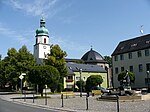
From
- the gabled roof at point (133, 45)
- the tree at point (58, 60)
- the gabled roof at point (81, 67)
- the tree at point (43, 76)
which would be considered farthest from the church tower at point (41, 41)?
the tree at point (43, 76)

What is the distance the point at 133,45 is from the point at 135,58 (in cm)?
365

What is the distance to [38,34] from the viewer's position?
4215 inches

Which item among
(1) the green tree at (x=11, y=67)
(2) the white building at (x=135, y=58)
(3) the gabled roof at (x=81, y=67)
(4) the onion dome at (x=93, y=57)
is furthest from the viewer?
(4) the onion dome at (x=93, y=57)

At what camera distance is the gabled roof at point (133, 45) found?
6174 centimetres

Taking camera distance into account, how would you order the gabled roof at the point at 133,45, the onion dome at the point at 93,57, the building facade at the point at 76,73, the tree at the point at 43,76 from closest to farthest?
the tree at the point at 43,76, the gabled roof at the point at 133,45, the building facade at the point at 76,73, the onion dome at the point at 93,57

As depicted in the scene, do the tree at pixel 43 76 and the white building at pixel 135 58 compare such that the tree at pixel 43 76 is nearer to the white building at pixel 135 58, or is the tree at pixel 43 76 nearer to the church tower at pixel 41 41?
the white building at pixel 135 58

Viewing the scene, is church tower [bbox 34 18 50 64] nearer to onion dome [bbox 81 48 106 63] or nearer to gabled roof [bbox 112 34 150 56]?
onion dome [bbox 81 48 106 63]

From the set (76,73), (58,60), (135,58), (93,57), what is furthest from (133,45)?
(93,57)

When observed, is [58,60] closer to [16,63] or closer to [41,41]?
[16,63]

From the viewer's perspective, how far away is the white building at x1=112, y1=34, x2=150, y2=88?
60406mm

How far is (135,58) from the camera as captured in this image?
63188 mm

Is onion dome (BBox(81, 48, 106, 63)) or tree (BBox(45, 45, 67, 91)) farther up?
onion dome (BBox(81, 48, 106, 63))

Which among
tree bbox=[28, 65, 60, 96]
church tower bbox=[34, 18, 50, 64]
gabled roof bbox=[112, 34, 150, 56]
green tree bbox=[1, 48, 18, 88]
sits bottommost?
tree bbox=[28, 65, 60, 96]

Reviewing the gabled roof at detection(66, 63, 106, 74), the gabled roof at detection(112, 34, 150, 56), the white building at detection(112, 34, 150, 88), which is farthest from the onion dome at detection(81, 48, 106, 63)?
the white building at detection(112, 34, 150, 88)
